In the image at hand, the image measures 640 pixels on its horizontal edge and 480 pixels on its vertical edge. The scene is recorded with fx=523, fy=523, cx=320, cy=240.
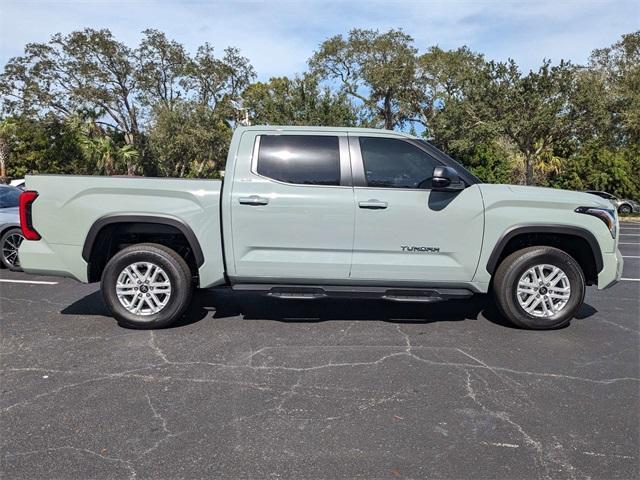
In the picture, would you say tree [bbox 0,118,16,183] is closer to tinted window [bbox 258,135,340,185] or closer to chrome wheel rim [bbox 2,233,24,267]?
chrome wheel rim [bbox 2,233,24,267]

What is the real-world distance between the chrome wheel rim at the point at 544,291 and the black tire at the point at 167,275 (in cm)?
325

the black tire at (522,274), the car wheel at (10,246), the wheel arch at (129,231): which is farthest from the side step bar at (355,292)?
the car wheel at (10,246)

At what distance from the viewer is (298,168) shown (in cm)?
507

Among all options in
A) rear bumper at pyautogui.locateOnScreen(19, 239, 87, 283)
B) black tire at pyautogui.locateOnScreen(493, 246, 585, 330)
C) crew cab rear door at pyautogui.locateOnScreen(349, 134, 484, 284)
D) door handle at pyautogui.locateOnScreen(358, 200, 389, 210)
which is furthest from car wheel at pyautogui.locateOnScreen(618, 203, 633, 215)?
rear bumper at pyautogui.locateOnScreen(19, 239, 87, 283)

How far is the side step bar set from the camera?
4957 mm

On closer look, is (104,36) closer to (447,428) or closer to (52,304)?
(52,304)

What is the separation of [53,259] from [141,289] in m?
0.91

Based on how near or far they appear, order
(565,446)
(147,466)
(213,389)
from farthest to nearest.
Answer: (213,389), (565,446), (147,466)

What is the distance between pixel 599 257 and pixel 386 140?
2353 millimetres

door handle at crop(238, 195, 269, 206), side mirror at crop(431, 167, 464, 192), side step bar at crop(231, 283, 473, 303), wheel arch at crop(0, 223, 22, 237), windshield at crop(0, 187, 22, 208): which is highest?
side mirror at crop(431, 167, 464, 192)

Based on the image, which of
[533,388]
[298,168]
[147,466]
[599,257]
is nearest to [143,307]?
[298,168]

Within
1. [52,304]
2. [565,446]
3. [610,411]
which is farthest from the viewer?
[52,304]

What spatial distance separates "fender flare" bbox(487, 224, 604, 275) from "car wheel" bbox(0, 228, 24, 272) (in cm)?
720

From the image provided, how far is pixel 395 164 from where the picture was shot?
201 inches
